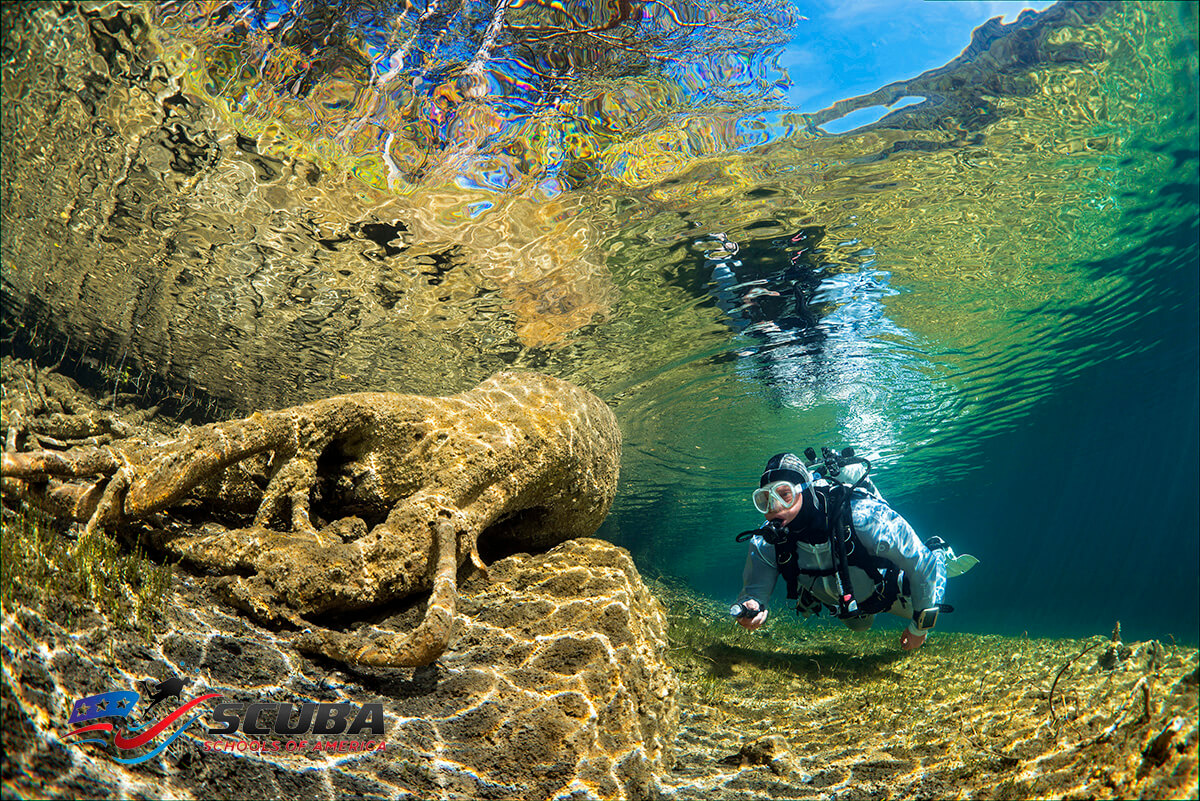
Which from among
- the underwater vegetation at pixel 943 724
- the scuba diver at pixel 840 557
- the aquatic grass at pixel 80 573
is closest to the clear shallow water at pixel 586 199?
the scuba diver at pixel 840 557

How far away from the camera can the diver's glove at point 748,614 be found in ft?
19.5

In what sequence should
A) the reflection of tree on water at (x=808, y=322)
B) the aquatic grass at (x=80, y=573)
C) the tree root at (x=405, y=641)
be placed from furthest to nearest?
the reflection of tree on water at (x=808, y=322), the tree root at (x=405, y=641), the aquatic grass at (x=80, y=573)

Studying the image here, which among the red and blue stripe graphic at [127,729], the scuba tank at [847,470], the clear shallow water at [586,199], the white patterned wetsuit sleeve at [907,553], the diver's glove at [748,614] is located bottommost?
the red and blue stripe graphic at [127,729]

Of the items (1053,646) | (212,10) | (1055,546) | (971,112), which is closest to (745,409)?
(1053,646)

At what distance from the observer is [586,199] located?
343 inches

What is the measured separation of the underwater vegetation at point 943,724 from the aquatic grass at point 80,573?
4427 millimetres

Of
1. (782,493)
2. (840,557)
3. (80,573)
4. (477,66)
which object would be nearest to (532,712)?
(80,573)

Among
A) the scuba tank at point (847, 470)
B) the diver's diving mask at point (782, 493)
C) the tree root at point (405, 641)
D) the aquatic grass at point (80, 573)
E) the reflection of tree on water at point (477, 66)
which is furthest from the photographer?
the scuba tank at point (847, 470)

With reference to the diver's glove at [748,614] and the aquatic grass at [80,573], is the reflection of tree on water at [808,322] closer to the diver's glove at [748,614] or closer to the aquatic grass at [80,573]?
the diver's glove at [748,614]

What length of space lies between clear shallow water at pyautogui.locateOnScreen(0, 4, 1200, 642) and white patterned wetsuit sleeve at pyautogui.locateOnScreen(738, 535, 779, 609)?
6039 mm

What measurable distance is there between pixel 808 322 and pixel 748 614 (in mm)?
9224

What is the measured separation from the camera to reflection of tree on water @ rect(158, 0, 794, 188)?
19.2 ft

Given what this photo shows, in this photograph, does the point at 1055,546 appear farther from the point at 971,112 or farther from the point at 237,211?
the point at 237,211

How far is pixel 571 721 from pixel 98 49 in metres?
9.38
